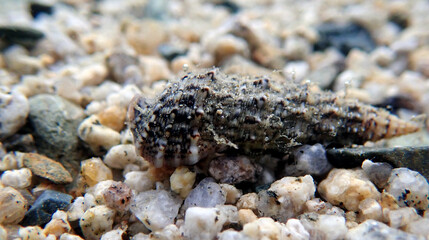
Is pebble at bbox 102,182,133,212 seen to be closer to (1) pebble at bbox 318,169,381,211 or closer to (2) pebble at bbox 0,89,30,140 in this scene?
(2) pebble at bbox 0,89,30,140

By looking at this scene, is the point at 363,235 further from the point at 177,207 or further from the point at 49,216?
the point at 49,216

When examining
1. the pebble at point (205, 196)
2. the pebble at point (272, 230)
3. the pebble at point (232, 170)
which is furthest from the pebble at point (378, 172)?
the pebble at point (205, 196)

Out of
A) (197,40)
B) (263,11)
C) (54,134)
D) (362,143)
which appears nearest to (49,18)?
(197,40)

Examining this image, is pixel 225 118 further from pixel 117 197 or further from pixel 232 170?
pixel 117 197

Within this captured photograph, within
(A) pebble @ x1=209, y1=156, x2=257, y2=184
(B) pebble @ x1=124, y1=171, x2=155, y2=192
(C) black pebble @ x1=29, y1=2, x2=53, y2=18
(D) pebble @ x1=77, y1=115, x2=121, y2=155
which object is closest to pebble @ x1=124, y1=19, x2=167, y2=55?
(C) black pebble @ x1=29, y1=2, x2=53, y2=18

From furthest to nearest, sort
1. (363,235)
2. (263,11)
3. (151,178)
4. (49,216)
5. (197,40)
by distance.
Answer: (263,11) < (197,40) < (151,178) < (49,216) < (363,235)

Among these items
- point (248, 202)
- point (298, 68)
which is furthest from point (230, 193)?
point (298, 68)
